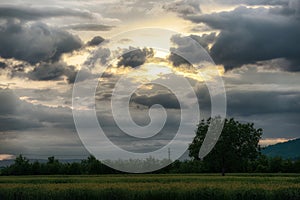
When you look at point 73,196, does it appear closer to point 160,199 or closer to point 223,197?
point 160,199

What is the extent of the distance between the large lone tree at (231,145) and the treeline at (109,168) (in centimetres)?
929

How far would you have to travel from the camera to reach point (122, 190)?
41.1m

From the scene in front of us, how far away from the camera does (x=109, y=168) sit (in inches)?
4441

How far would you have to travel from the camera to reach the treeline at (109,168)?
347 ft

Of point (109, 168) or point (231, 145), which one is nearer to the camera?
point (231, 145)

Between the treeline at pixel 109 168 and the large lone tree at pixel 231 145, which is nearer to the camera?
the large lone tree at pixel 231 145

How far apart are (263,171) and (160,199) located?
69.2m

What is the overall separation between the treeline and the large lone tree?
9292mm

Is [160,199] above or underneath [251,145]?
underneath

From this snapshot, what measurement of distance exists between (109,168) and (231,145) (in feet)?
110

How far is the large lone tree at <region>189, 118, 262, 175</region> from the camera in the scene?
9044cm

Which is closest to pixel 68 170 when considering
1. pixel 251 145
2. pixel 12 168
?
pixel 12 168

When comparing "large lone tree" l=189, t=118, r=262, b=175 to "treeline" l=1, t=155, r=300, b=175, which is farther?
"treeline" l=1, t=155, r=300, b=175

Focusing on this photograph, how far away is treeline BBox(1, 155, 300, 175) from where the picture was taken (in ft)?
347
